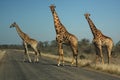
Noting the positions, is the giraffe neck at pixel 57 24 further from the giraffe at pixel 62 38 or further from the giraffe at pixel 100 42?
the giraffe at pixel 100 42

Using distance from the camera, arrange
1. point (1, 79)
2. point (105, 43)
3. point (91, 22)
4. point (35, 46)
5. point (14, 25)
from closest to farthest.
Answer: point (1, 79) < point (105, 43) < point (91, 22) < point (35, 46) < point (14, 25)

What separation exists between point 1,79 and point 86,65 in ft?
25.1

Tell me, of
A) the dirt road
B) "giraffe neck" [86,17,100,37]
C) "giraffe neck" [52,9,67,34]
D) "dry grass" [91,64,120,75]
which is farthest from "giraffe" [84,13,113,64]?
"giraffe neck" [52,9,67,34]

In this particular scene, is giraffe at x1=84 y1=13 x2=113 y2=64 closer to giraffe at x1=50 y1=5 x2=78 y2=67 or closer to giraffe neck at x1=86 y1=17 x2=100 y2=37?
giraffe neck at x1=86 y1=17 x2=100 y2=37

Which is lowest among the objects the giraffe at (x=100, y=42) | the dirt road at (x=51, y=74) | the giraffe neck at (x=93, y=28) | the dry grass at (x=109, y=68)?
the dirt road at (x=51, y=74)

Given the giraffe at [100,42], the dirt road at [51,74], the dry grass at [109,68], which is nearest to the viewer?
the dirt road at [51,74]

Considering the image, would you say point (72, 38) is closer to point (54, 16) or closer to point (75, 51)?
point (75, 51)

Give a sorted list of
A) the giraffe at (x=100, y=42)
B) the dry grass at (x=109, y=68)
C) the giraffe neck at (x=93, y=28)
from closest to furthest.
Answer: the dry grass at (x=109, y=68), the giraffe at (x=100, y=42), the giraffe neck at (x=93, y=28)

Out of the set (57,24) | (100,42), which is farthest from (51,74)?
(57,24)

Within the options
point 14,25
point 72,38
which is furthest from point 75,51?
point 14,25

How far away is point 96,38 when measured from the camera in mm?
20547

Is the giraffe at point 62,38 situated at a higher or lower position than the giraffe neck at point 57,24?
lower

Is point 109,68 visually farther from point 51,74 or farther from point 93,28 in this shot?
point 93,28

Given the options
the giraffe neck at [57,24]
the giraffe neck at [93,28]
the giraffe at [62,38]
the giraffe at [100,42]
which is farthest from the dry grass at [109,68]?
the giraffe neck at [57,24]
